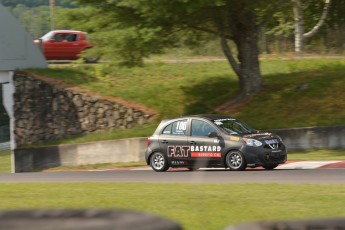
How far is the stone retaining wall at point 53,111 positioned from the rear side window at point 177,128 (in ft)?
38.5

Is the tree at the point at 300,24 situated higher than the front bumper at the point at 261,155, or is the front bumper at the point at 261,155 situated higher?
the tree at the point at 300,24

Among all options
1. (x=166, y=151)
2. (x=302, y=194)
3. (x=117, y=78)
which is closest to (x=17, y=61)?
(x=117, y=78)

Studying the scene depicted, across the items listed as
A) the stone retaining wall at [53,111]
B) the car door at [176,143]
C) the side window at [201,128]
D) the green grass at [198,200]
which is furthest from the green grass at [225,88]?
the green grass at [198,200]

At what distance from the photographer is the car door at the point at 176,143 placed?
71.3ft

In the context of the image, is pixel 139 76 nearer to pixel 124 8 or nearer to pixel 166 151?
pixel 124 8

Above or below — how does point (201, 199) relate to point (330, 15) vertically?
below

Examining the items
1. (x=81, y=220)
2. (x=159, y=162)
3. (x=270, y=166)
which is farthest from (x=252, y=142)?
(x=81, y=220)

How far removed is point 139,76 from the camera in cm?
3688

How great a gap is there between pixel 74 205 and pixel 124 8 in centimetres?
1863

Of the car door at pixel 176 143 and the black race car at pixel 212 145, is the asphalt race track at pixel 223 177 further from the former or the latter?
the car door at pixel 176 143

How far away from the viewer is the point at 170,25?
98.6 feet

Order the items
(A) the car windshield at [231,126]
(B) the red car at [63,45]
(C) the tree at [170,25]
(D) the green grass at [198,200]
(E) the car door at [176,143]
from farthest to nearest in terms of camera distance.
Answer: (B) the red car at [63,45] → (C) the tree at [170,25] → (E) the car door at [176,143] → (A) the car windshield at [231,126] → (D) the green grass at [198,200]

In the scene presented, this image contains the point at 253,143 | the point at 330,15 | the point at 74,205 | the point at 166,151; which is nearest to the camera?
the point at 74,205

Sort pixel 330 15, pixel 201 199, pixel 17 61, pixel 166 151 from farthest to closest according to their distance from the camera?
1. pixel 330 15
2. pixel 17 61
3. pixel 166 151
4. pixel 201 199
